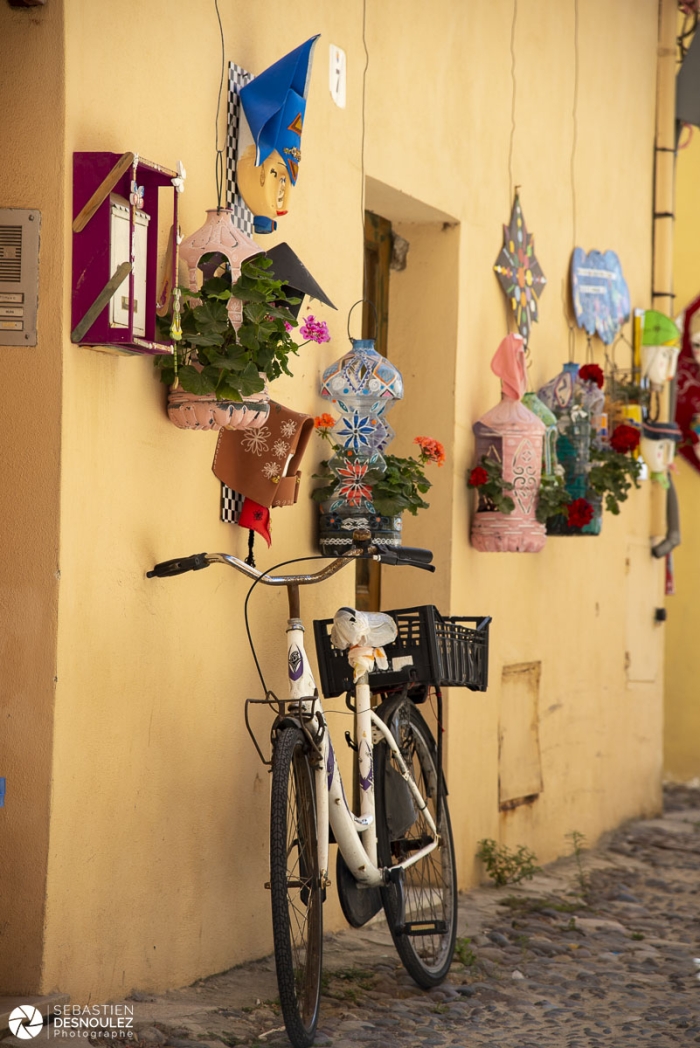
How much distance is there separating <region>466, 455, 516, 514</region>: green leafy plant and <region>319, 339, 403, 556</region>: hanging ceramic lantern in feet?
3.83

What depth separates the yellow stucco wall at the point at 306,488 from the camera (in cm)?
405

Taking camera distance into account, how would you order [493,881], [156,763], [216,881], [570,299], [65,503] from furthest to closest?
[570,299]
[493,881]
[216,881]
[156,763]
[65,503]

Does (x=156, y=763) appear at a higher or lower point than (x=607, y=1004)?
higher

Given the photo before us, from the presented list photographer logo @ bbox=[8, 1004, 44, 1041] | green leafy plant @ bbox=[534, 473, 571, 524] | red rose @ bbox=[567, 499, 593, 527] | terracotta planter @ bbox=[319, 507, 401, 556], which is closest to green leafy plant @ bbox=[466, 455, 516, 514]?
green leafy plant @ bbox=[534, 473, 571, 524]

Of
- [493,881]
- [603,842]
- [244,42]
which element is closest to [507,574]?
[493,881]

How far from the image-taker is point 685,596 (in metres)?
10.7

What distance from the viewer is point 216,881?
4711 mm

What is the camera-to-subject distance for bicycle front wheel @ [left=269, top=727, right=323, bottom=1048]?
4008mm

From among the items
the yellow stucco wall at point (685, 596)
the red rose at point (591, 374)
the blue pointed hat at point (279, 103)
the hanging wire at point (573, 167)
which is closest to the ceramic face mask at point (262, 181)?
the blue pointed hat at point (279, 103)

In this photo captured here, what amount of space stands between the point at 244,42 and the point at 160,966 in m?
3.03

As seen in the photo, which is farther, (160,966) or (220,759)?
(220,759)

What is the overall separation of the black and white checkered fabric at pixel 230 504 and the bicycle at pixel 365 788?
232mm

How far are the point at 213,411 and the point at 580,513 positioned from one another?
3122 millimetres

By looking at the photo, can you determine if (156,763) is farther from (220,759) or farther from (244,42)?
(244,42)
